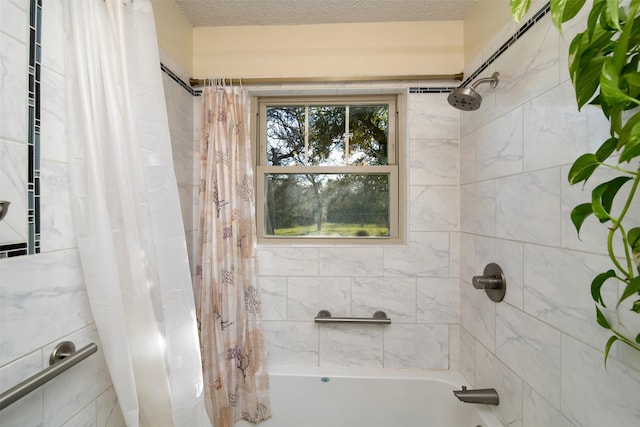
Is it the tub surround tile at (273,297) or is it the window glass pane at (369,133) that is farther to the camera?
the window glass pane at (369,133)

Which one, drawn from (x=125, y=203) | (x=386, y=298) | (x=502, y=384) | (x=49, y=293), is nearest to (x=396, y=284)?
(x=386, y=298)

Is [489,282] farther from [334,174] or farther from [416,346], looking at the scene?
[334,174]

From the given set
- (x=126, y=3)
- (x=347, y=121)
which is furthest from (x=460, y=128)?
(x=126, y=3)

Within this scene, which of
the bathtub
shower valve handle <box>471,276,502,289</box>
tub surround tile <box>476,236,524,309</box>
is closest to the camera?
tub surround tile <box>476,236,524,309</box>

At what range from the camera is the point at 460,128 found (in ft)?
5.14

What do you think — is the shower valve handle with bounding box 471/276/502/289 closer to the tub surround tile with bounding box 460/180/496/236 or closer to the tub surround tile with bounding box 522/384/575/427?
the tub surround tile with bounding box 460/180/496/236

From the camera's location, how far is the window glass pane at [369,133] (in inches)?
69.2

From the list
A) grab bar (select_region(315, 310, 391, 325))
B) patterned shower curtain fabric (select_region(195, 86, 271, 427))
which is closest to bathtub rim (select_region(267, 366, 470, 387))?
patterned shower curtain fabric (select_region(195, 86, 271, 427))

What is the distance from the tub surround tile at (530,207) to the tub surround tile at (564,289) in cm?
6

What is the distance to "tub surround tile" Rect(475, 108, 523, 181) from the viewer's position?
1.08m

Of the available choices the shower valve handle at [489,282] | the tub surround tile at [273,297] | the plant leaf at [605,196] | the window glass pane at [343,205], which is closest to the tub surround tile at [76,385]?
the tub surround tile at [273,297]

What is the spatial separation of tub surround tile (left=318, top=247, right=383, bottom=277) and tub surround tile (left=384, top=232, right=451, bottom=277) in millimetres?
62

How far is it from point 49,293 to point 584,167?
4.36 ft

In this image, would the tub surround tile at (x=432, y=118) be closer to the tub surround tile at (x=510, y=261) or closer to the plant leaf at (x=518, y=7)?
the tub surround tile at (x=510, y=261)
